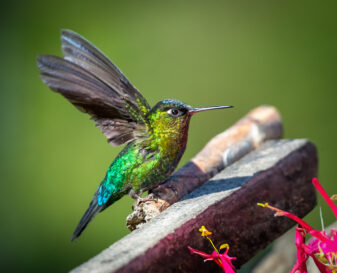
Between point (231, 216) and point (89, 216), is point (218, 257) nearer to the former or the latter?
point (231, 216)

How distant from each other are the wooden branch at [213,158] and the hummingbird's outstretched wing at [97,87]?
157 millimetres

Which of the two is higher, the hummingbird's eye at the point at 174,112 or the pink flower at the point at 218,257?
the hummingbird's eye at the point at 174,112

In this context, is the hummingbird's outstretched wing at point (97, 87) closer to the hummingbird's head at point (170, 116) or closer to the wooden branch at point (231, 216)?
the hummingbird's head at point (170, 116)

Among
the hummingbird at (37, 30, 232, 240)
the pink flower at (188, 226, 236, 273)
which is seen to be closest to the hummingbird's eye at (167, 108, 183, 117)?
the hummingbird at (37, 30, 232, 240)

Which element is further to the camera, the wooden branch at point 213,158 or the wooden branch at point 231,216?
the wooden branch at point 213,158

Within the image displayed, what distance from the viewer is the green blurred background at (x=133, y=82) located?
9.71 feet

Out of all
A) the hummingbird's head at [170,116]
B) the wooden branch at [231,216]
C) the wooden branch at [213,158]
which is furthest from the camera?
the hummingbird's head at [170,116]

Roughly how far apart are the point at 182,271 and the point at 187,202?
21cm

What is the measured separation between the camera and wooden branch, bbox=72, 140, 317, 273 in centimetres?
88

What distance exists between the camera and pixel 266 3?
400cm

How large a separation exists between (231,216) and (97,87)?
0.43 metres

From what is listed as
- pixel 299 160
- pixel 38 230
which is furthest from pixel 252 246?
pixel 38 230

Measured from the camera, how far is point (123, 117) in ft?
4.29

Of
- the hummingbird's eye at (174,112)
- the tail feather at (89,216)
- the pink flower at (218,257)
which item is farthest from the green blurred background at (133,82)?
the pink flower at (218,257)
